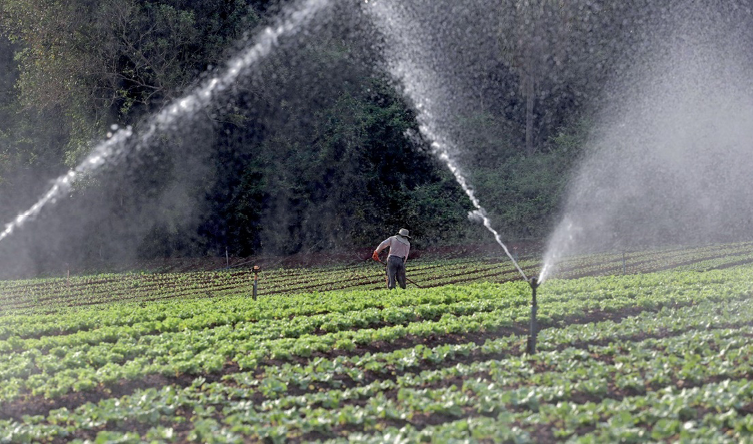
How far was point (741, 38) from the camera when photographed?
3262 centimetres

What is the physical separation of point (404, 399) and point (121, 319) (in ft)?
20.8

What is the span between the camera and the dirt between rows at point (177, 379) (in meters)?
7.68

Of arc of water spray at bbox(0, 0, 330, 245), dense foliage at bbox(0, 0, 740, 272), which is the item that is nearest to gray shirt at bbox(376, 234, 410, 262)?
dense foliage at bbox(0, 0, 740, 272)

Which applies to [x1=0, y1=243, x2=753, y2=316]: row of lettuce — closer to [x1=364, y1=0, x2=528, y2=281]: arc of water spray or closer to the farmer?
the farmer

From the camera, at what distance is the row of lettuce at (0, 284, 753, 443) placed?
6109mm

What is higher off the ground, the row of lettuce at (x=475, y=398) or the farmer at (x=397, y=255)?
the farmer at (x=397, y=255)

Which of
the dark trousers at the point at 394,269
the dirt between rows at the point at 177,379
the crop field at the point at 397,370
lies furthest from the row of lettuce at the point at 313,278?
the dirt between rows at the point at 177,379

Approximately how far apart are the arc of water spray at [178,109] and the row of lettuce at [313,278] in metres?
5.08

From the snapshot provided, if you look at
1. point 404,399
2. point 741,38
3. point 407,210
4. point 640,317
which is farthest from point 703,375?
point 741,38

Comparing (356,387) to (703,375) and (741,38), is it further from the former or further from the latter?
(741,38)

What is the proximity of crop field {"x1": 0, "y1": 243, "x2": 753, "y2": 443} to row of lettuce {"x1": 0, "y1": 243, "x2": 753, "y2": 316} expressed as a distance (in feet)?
22.0

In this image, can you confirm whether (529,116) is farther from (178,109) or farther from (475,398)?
(475,398)

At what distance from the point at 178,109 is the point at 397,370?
23978 mm

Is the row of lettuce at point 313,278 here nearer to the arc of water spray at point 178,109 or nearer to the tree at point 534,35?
the arc of water spray at point 178,109
